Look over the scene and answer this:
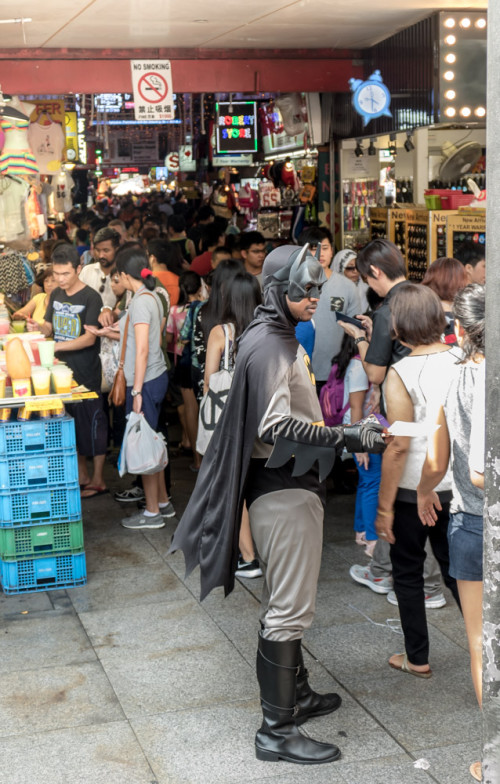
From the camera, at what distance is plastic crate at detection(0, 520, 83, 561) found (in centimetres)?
568

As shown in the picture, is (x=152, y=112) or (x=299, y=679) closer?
(x=299, y=679)

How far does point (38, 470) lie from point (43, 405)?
40 cm

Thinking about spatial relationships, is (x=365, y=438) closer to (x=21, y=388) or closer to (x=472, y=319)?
(x=472, y=319)

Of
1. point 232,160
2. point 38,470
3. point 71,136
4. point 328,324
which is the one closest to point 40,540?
point 38,470

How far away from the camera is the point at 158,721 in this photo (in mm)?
4211

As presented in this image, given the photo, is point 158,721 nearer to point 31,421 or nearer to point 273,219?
point 31,421

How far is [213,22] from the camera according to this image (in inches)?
323

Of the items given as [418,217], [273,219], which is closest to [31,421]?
[418,217]

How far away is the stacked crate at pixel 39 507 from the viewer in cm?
560

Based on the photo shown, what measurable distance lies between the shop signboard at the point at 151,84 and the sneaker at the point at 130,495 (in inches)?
165

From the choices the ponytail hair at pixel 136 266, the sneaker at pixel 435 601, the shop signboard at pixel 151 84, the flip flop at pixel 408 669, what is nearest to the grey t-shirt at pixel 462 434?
the flip flop at pixel 408 669

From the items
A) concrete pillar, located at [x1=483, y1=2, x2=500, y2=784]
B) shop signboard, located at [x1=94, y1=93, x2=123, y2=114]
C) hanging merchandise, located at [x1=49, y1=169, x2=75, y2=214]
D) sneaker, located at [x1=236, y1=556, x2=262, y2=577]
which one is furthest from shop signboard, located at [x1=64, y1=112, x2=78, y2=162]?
concrete pillar, located at [x1=483, y1=2, x2=500, y2=784]

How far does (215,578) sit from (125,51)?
727cm

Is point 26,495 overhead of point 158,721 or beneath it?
overhead
